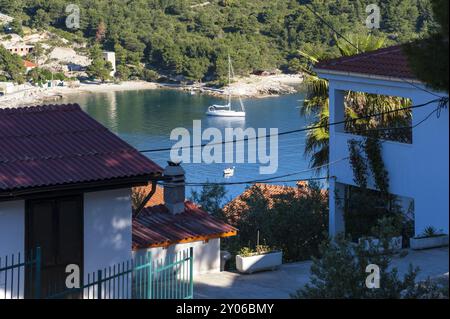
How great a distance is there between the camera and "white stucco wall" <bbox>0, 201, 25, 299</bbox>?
33.4 ft

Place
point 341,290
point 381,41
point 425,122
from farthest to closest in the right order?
point 381,41, point 425,122, point 341,290

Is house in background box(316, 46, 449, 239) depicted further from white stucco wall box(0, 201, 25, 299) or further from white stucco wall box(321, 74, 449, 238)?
white stucco wall box(0, 201, 25, 299)

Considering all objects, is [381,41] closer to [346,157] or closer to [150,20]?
[346,157]

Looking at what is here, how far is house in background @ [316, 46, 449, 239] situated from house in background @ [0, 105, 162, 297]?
4.50m

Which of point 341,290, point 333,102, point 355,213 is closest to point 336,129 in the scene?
point 333,102

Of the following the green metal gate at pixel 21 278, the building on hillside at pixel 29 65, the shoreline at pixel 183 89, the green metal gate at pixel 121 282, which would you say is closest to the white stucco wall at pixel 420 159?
the green metal gate at pixel 121 282

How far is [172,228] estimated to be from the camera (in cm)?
1216

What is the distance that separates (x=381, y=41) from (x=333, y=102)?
4537mm

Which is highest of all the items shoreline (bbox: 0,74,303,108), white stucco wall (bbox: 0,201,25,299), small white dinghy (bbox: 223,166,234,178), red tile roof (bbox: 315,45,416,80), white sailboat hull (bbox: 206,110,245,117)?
red tile roof (bbox: 315,45,416,80)

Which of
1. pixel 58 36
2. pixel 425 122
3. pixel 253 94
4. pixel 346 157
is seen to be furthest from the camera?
pixel 58 36

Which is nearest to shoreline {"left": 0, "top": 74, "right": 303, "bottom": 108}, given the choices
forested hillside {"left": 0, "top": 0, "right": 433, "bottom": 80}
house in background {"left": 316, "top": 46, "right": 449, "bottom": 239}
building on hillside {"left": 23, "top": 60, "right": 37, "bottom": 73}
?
forested hillside {"left": 0, "top": 0, "right": 433, "bottom": 80}

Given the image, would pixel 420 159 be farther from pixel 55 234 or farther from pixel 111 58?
pixel 111 58

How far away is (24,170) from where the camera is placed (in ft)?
34.6

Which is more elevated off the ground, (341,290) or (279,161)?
(341,290)
